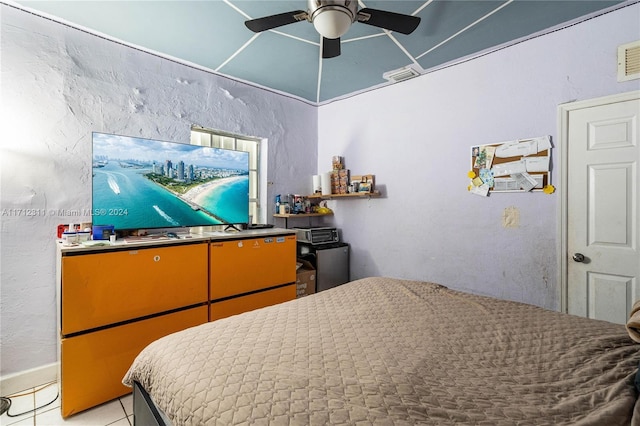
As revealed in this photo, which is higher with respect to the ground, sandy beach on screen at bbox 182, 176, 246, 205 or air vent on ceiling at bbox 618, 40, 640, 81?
air vent on ceiling at bbox 618, 40, 640, 81

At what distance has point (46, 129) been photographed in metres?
2.11

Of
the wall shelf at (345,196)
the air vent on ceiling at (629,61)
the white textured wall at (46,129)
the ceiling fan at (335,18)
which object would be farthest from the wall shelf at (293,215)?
the air vent on ceiling at (629,61)

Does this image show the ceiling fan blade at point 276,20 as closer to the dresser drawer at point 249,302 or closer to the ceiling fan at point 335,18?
the ceiling fan at point 335,18

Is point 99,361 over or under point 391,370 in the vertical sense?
under

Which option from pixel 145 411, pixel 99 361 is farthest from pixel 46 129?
pixel 145 411

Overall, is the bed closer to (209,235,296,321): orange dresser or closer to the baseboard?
(209,235,296,321): orange dresser

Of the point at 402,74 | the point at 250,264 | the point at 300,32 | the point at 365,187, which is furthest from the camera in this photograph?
the point at 365,187

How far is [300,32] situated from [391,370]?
2.40 metres

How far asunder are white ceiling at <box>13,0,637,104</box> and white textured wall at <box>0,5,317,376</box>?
179 millimetres

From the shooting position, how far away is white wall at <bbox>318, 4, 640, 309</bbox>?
228 centimetres

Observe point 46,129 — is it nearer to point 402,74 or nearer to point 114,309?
point 114,309

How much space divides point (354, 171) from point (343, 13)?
6.72 ft

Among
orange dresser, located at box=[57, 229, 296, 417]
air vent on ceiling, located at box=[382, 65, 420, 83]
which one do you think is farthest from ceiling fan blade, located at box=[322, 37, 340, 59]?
orange dresser, located at box=[57, 229, 296, 417]

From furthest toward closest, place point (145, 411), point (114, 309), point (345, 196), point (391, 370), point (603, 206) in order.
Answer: point (345, 196)
point (603, 206)
point (114, 309)
point (145, 411)
point (391, 370)
